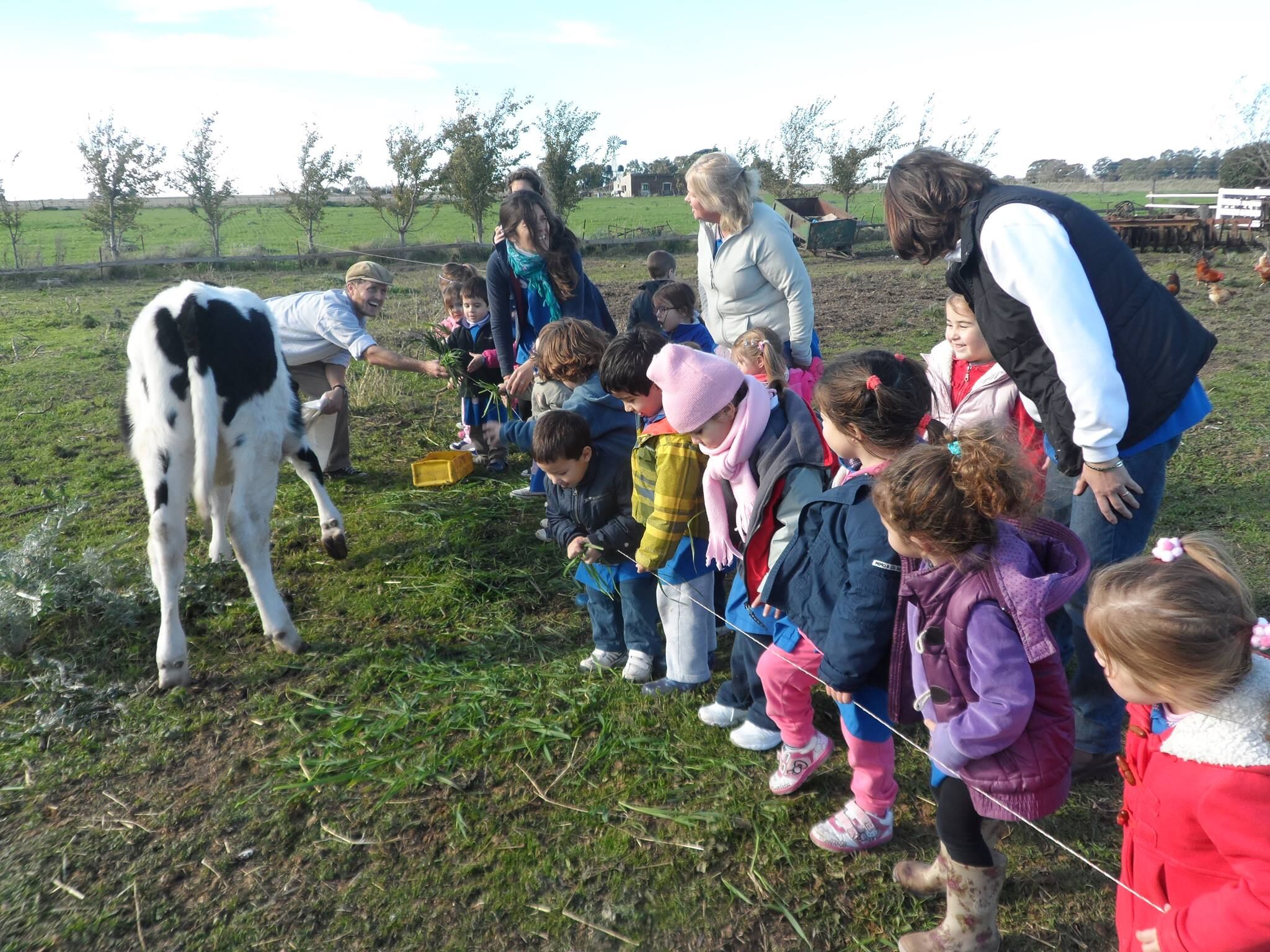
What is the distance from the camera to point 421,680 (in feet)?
12.3

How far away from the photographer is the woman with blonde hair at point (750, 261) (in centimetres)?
428

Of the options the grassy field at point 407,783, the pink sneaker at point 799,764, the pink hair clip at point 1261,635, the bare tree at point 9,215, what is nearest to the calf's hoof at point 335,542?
the grassy field at point 407,783

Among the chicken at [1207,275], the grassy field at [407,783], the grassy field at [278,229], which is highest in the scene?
the grassy field at [278,229]

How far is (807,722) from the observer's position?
9.69 ft

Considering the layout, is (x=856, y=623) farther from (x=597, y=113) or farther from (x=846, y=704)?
(x=597, y=113)

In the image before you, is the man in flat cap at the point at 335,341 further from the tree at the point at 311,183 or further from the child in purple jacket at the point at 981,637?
the tree at the point at 311,183

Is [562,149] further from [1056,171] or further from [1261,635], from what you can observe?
[1056,171]

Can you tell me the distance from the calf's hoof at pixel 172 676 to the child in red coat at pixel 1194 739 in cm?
372

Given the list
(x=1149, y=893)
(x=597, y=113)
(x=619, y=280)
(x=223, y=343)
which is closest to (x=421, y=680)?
(x=223, y=343)

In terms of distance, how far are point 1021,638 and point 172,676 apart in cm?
357

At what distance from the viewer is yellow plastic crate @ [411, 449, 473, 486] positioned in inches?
235

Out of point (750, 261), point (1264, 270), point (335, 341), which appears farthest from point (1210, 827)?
point (1264, 270)

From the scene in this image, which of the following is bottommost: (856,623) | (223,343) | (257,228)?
(856,623)

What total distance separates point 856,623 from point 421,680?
2.20m
